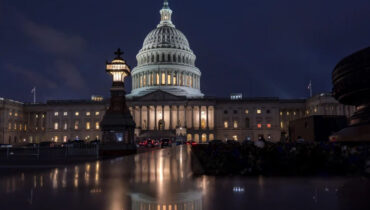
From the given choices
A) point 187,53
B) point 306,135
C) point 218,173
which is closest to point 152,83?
point 187,53

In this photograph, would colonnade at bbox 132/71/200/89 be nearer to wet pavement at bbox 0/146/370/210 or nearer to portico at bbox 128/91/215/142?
portico at bbox 128/91/215/142

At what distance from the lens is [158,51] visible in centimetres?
14025

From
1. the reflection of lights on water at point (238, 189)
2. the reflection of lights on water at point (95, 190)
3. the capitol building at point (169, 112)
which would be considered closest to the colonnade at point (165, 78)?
the capitol building at point (169, 112)

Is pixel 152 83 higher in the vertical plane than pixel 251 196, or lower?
higher

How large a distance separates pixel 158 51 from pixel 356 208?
137m

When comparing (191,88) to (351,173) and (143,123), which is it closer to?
(143,123)

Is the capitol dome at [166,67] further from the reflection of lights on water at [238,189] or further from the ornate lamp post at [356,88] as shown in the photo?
the reflection of lights on water at [238,189]

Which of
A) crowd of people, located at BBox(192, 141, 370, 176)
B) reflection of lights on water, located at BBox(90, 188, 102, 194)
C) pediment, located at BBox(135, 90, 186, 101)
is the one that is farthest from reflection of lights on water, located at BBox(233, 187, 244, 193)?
pediment, located at BBox(135, 90, 186, 101)

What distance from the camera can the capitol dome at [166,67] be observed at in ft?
444

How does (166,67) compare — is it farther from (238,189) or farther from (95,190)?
(238,189)

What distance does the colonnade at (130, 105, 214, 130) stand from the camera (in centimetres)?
11744

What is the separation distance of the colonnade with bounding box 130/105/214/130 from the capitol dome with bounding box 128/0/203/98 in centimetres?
1152

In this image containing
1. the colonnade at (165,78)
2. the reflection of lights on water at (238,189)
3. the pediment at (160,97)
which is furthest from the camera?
the colonnade at (165,78)

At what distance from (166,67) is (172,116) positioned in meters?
27.3
